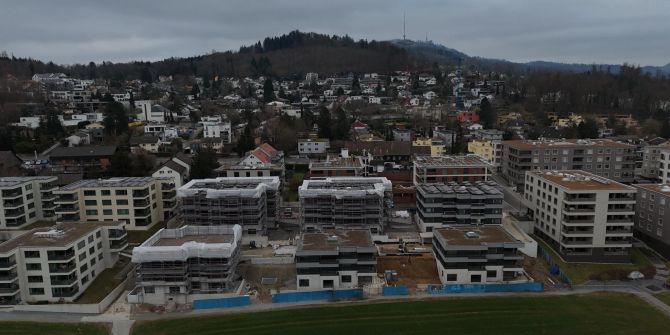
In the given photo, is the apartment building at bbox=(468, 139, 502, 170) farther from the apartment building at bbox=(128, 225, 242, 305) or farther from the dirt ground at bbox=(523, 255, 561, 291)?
the apartment building at bbox=(128, 225, 242, 305)

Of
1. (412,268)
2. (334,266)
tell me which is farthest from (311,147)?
(334,266)

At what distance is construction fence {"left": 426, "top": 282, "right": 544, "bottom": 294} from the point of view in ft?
109

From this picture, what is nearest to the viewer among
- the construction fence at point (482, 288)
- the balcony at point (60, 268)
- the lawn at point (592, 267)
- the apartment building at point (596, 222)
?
the balcony at point (60, 268)

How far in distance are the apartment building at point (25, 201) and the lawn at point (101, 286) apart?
14015 mm

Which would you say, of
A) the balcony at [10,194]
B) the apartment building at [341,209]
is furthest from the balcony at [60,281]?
the apartment building at [341,209]

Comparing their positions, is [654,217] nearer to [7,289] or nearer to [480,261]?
[480,261]

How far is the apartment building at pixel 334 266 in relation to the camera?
1323 inches

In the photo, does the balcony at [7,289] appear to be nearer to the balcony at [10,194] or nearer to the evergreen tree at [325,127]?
the balcony at [10,194]

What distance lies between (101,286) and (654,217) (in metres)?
46.8

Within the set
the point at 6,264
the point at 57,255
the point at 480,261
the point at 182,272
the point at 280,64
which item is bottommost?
the point at 480,261

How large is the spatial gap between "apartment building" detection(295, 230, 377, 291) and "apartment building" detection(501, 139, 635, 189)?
106 feet

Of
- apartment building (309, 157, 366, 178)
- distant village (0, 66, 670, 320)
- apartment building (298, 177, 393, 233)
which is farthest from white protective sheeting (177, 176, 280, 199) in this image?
apartment building (309, 157, 366, 178)

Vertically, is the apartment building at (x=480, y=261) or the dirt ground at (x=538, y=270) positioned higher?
the apartment building at (x=480, y=261)

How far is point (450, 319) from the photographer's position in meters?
30.1
